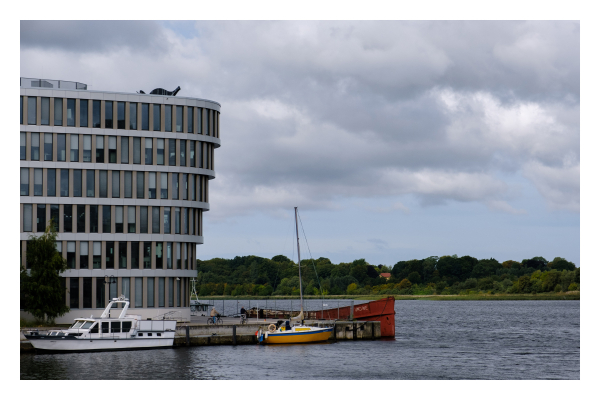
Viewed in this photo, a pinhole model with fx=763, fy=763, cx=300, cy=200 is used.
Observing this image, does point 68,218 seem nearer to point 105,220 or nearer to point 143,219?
point 105,220

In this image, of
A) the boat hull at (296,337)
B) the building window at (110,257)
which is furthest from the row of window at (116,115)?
the boat hull at (296,337)

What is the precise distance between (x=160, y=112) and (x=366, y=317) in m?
26.7

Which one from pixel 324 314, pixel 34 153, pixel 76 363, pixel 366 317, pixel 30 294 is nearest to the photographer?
pixel 76 363

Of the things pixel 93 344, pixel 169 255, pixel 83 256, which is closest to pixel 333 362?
pixel 93 344

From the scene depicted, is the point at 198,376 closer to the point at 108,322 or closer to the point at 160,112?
the point at 108,322

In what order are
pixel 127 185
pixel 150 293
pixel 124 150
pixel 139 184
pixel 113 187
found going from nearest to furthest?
1. pixel 113 187
2. pixel 124 150
3. pixel 150 293
4. pixel 127 185
5. pixel 139 184

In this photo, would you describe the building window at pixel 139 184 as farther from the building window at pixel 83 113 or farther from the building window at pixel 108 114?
the building window at pixel 83 113

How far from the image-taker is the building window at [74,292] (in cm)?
6650

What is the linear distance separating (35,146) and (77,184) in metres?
4.80

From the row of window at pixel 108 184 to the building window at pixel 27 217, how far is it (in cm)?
116

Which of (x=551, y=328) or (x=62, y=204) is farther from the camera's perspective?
(x=551, y=328)

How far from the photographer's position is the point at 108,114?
67.9 meters

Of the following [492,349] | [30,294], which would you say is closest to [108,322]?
[30,294]
